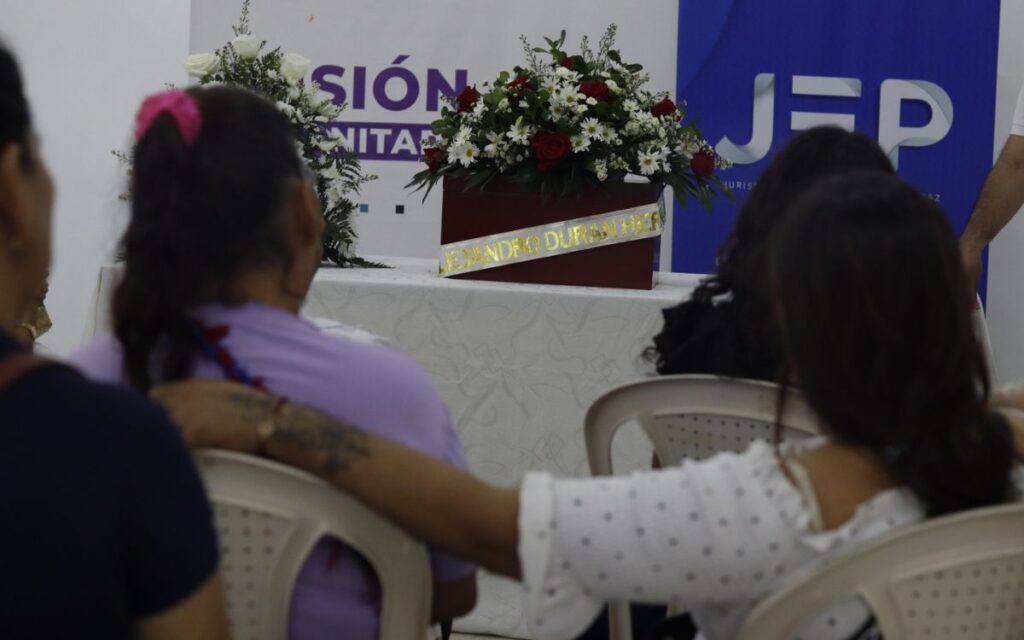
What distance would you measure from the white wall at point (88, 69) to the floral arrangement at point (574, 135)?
2700 mm

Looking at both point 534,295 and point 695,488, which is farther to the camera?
point 534,295

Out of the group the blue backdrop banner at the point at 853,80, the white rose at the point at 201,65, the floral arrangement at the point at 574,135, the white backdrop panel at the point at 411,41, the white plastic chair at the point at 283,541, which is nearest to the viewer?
the white plastic chair at the point at 283,541

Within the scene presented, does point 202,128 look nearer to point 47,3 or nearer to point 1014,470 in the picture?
point 1014,470

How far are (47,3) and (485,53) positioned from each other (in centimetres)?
195

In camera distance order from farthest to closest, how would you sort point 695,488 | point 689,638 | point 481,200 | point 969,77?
point 969,77, point 481,200, point 689,638, point 695,488

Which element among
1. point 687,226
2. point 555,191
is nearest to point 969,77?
point 687,226

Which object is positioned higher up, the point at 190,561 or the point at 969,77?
the point at 969,77

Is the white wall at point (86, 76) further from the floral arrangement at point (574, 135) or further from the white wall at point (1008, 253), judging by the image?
the white wall at point (1008, 253)

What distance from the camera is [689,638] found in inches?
53.4

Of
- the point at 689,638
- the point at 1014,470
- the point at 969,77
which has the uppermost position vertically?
the point at 969,77

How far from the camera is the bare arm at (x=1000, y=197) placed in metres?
3.36

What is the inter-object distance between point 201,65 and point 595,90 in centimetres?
102

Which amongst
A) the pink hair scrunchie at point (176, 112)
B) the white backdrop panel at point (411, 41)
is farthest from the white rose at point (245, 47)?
the white backdrop panel at point (411, 41)

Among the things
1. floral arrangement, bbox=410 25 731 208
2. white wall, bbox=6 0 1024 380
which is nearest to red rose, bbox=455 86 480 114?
floral arrangement, bbox=410 25 731 208
